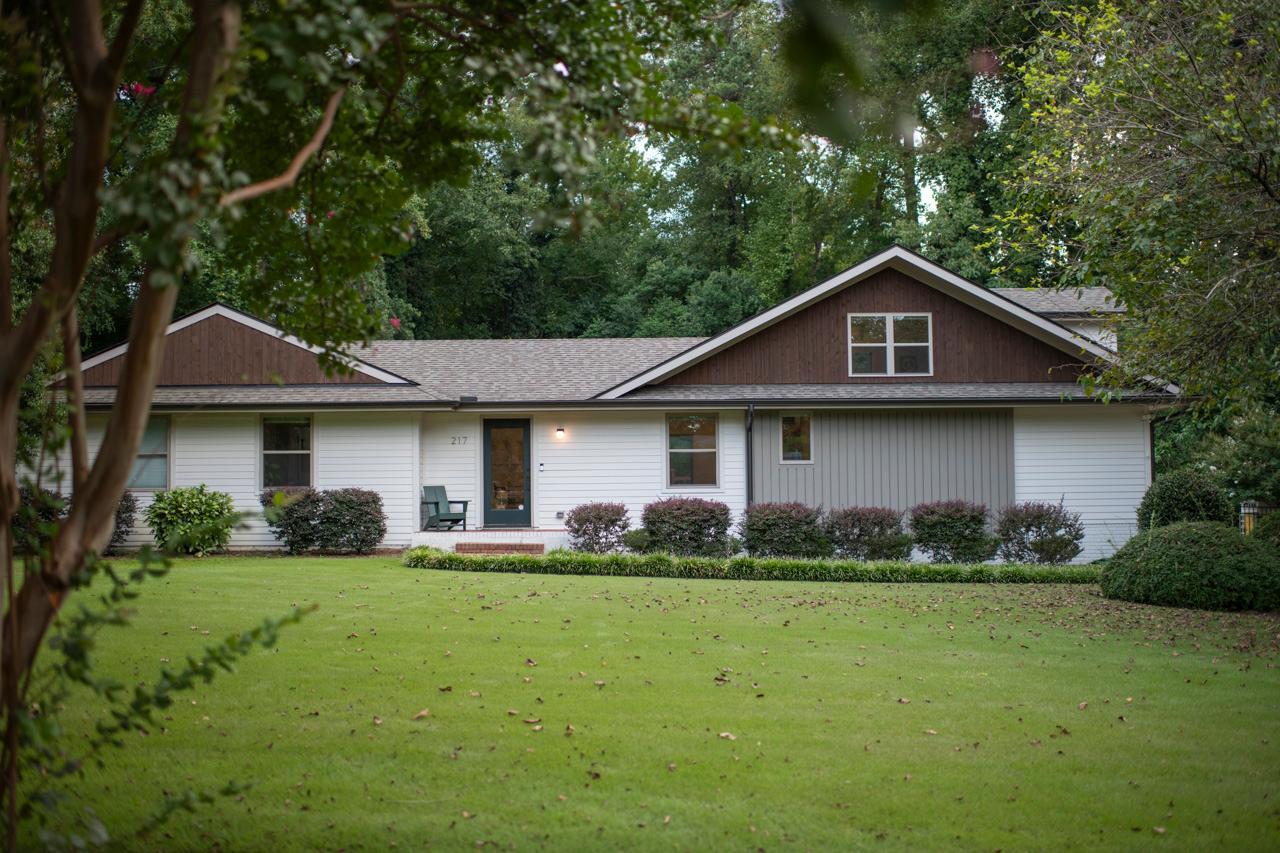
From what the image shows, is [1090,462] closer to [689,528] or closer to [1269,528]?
[1269,528]

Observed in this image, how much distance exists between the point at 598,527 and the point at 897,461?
5463 millimetres

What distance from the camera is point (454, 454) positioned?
67.4ft

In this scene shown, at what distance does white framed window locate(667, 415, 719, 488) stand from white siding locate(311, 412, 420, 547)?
459 cm

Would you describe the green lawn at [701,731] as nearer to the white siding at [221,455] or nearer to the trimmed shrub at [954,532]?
the trimmed shrub at [954,532]

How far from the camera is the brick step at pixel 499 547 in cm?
1820

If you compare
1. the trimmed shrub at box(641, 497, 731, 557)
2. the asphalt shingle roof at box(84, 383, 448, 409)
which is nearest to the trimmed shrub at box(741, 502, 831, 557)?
the trimmed shrub at box(641, 497, 731, 557)

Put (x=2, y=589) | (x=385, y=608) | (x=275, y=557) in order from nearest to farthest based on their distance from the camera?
(x=2, y=589)
(x=385, y=608)
(x=275, y=557)

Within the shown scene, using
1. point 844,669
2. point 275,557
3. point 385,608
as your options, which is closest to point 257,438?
point 275,557

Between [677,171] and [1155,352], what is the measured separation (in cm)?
2479

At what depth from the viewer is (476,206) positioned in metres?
33.5

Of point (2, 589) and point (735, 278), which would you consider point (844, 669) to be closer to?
point (2, 589)

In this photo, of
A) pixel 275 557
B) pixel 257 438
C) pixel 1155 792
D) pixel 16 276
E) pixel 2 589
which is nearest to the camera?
pixel 2 589

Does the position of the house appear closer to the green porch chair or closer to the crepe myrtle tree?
the green porch chair

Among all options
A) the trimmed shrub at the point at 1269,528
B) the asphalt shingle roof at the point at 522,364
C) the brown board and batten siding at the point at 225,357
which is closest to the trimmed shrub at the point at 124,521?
the brown board and batten siding at the point at 225,357
